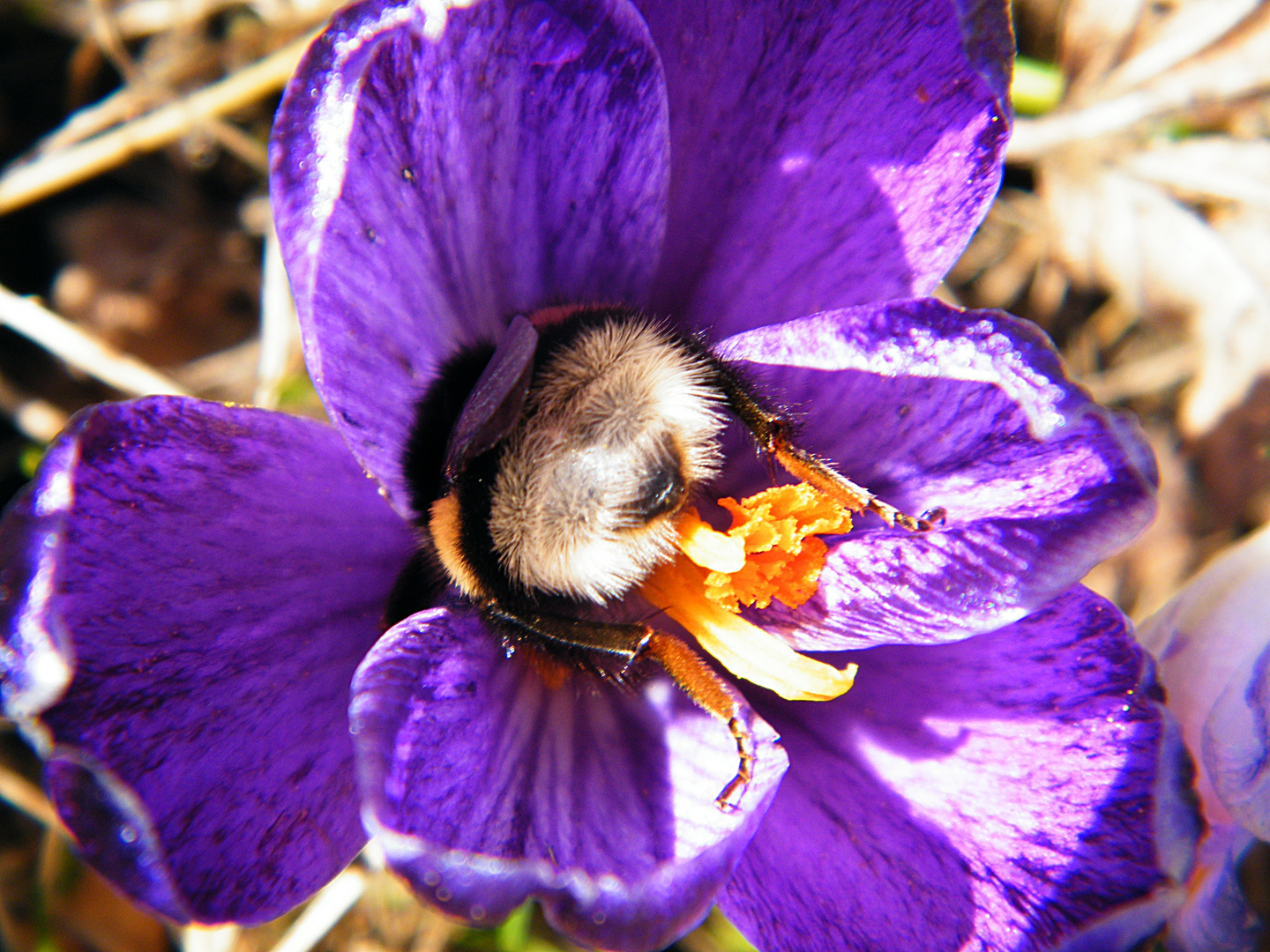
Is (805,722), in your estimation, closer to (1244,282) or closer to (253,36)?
(1244,282)

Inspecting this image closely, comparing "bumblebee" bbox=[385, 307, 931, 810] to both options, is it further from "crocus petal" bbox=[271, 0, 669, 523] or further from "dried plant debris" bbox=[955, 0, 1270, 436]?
"dried plant debris" bbox=[955, 0, 1270, 436]

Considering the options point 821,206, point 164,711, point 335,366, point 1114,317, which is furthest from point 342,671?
point 1114,317

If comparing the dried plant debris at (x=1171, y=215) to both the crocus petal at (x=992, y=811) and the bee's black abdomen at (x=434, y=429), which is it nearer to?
the crocus petal at (x=992, y=811)

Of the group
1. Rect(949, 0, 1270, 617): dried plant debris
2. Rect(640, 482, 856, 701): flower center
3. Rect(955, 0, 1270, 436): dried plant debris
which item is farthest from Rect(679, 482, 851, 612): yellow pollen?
Rect(955, 0, 1270, 436): dried plant debris

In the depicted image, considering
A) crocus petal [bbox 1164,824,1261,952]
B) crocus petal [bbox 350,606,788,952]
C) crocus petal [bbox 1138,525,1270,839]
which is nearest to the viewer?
crocus petal [bbox 350,606,788,952]

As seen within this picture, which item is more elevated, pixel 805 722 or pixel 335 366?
pixel 335 366

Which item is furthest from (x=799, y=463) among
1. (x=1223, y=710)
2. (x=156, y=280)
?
(x=156, y=280)
